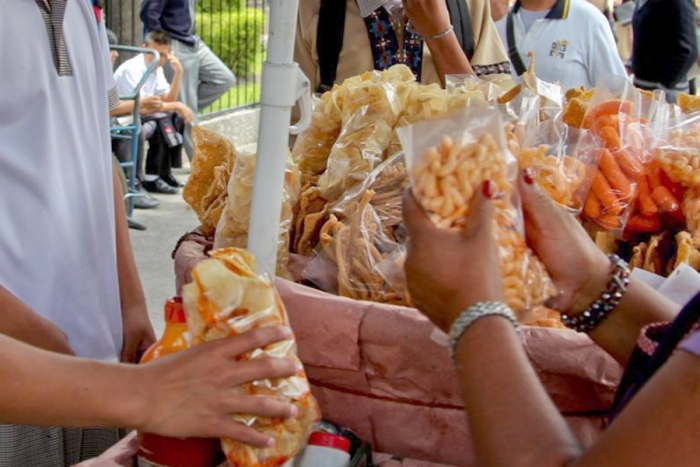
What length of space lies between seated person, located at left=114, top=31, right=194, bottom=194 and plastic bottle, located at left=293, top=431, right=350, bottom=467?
5.77 m

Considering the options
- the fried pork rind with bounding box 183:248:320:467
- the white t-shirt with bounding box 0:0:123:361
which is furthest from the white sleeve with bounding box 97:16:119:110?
the fried pork rind with bounding box 183:248:320:467

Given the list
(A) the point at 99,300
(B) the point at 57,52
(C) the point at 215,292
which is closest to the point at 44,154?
(B) the point at 57,52

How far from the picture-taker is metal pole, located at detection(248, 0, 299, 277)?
136cm

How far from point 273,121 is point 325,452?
1.65 ft

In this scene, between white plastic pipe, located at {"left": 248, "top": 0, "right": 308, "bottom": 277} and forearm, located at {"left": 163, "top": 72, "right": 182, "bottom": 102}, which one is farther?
forearm, located at {"left": 163, "top": 72, "right": 182, "bottom": 102}

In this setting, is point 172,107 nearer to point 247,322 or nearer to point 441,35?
point 441,35

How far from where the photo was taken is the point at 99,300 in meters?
1.74

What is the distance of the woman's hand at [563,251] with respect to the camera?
1.20 metres

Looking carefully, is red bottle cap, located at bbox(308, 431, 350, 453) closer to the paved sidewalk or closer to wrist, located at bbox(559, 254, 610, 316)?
wrist, located at bbox(559, 254, 610, 316)

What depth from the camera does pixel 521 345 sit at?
0.98 metres

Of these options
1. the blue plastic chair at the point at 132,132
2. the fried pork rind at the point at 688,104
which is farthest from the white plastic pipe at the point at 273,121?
the blue plastic chair at the point at 132,132

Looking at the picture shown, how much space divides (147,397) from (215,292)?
16 cm

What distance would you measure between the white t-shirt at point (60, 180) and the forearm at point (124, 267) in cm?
7

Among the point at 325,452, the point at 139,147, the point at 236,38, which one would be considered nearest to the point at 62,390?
the point at 325,452
